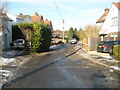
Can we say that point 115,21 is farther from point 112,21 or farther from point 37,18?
point 37,18

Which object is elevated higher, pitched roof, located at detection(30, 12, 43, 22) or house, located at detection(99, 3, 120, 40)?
pitched roof, located at detection(30, 12, 43, 22)

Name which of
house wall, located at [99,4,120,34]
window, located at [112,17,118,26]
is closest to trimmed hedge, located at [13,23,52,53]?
house wall, located at [99,4,120,34]

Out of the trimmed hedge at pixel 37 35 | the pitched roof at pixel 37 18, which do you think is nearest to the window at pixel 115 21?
the trimmed hedge at pixel 37 35

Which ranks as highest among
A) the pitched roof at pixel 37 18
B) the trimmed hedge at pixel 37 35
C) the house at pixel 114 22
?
the pitched roof at pixel 37 18

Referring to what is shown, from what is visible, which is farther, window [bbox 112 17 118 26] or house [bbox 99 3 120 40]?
window [bbox 112 17 118 26]

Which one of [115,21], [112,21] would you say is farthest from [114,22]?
[112,21]

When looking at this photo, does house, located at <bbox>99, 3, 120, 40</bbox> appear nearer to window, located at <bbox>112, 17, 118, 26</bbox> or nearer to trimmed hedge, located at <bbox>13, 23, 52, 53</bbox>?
window, located at <bbox>112, 17, 118, 26</bbox>

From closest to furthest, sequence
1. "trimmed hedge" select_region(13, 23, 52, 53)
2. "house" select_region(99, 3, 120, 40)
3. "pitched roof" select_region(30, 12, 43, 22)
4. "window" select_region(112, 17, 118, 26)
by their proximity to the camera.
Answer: "trimmed hedge" select_region(13, 23, 52, 53)
"house" select_region(99, 3, 120, 40)
"window" select_region(112, 17, 118, 26)
"pitched roof" select_region(30, 12, 43, 22)

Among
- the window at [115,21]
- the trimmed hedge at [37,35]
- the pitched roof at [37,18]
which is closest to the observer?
the trimmed hedge at [37,35]

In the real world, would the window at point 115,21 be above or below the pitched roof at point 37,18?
below

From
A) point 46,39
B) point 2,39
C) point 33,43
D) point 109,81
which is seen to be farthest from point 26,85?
point 2,39

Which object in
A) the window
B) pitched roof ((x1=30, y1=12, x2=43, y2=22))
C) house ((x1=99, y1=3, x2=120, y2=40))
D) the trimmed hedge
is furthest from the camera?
pitched roof ((x1=30, y1=12, x2=43, y2=22))

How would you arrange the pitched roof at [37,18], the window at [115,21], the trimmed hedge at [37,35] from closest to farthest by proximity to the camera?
1. the trimmed hedge at [37,35]
2. the window at [115,21]
3. the pitched roof at [37,18]

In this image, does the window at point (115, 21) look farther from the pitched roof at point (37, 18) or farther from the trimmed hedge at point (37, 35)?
the pitched roof at point (37, 18)
